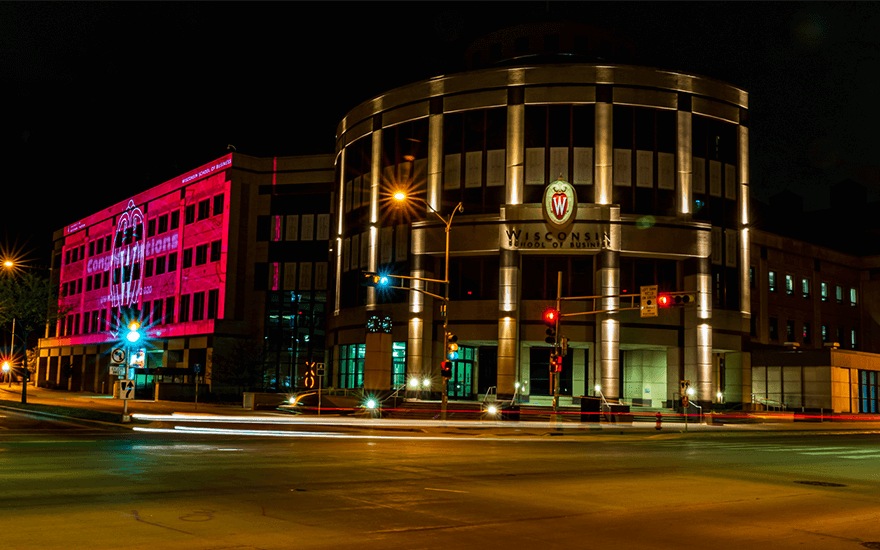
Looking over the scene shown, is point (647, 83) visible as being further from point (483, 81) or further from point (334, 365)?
Result: point (334, 365)

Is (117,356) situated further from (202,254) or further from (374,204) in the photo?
(202,254)

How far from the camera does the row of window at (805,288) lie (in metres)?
68.9

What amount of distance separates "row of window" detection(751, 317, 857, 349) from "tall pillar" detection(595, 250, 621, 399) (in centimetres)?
2174

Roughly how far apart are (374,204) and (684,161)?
20.7 meters

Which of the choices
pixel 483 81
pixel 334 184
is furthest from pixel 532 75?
pixel 334 184

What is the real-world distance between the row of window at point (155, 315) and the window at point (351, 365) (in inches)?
662

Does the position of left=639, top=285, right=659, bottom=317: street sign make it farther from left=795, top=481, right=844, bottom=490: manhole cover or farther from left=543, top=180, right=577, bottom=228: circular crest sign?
left=795, top=481, right=844, bottom=490: manhole cover

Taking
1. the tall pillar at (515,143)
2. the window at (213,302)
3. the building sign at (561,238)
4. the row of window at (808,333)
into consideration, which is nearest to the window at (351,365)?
the building sign at (561,238)

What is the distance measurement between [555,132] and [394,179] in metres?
11.5

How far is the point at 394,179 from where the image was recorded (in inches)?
2200

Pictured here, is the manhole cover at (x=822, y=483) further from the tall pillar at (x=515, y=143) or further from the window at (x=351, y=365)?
the window at (x=351, y=365)

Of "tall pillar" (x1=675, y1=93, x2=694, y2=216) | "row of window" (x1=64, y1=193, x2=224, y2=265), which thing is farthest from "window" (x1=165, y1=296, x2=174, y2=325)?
"tall pillar" (x1=675, y1=93, x2=694, y2=216)

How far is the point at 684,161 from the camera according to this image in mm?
52062

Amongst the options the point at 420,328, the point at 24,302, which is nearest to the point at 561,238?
the point at 420,328
